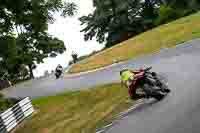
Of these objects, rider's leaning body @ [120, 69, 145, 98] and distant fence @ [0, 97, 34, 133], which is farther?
distant fence @ [0, 97, 34, 133]

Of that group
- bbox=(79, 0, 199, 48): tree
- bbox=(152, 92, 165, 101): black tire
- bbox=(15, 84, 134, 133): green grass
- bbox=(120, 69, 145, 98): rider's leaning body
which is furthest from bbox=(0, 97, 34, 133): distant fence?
bbox=(79, 0, 199, 48): tree

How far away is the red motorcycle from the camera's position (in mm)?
14609

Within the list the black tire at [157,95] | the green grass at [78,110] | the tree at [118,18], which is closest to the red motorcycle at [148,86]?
the black tire at [157,95]

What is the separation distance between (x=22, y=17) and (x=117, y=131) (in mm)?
10003

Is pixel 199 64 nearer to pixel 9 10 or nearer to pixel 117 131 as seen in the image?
pixel 117 131

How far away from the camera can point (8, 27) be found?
22.1m

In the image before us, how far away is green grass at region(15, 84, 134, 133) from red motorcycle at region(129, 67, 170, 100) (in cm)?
82

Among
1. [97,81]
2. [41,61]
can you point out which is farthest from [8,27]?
[41,61]

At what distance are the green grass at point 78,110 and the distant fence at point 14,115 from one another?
372 millimetres

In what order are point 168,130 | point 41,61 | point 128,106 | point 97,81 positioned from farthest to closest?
point 41,61
point 97,81
point 128,106
point 168,130

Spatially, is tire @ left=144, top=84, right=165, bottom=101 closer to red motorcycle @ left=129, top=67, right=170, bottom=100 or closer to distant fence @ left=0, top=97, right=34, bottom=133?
red motorcycle @ left=129, top=67, right=170, bottom=100

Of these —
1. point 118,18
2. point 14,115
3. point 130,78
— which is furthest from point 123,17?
point 130,78

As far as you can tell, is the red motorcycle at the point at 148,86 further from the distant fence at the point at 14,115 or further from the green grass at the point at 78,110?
the distant fence at the point at 14,115

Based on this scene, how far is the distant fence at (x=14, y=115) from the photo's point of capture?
19406mm
